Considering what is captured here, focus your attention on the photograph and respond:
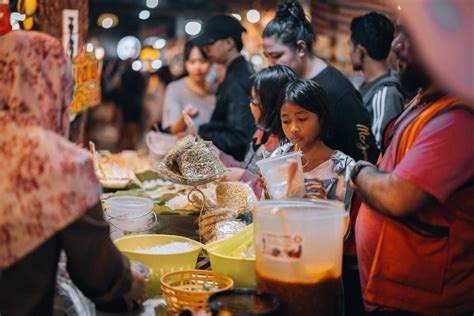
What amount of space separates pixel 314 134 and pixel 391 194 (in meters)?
1.16

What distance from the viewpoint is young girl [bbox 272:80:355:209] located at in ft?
11.3

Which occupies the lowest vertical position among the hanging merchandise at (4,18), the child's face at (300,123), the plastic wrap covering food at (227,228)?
the plastic wrap covering food at (227,228)

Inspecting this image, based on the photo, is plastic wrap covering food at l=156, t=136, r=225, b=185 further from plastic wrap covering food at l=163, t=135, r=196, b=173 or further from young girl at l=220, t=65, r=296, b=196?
young girl at l=220, t=65, r=296, b=196

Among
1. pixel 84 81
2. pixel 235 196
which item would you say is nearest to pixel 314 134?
pixel 235 196

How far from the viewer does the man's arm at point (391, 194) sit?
2.42m

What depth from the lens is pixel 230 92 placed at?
223 inches

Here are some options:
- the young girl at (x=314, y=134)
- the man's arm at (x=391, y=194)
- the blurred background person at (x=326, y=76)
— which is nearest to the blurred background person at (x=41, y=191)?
the man's arm at (x=391, y=194)

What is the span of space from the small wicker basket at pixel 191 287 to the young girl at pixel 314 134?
835mm

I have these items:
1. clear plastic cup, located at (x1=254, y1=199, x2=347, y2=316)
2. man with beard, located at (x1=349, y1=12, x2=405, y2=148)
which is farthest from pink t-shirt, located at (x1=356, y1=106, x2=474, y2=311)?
man with beard, located at (x1=349, y1=12, x2=405, y2=148)

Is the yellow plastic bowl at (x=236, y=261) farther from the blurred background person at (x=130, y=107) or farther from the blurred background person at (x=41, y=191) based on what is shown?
the blurred background person at (x=130, y=107)

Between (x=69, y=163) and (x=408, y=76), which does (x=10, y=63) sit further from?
(x=408, y=76)

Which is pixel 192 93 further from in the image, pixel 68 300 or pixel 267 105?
pixel 68 300

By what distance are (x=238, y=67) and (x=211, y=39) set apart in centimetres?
43

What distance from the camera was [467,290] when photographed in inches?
104
